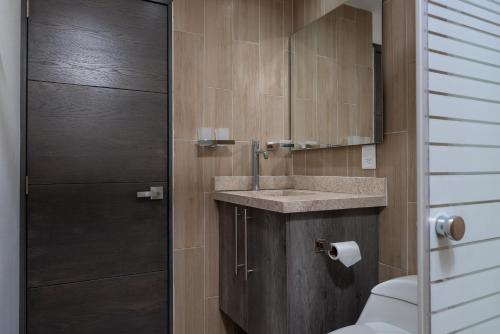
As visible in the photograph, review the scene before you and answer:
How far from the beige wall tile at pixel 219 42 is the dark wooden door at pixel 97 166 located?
0.27m

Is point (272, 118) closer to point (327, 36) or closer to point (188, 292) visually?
point (327, 36)

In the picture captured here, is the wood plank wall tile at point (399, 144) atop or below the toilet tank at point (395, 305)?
atop

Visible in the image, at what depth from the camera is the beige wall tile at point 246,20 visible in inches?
81.5

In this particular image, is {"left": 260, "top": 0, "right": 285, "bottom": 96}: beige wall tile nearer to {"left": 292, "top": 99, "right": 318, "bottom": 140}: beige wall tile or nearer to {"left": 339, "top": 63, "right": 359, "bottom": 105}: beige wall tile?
{"left": 292, "top": 99, "right": 318, "bottom": 140}: beige wall tile

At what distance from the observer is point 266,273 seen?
4.89 feet

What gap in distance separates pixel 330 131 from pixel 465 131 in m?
1.13

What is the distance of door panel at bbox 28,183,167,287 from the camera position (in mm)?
1619

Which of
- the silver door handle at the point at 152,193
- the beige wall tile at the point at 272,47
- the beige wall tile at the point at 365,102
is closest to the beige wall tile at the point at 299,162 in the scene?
the beige wall tile at the point at 272,47

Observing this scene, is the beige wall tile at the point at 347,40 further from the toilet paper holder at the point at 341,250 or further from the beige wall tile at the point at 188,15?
the toilet paper holder at the point at 341,250

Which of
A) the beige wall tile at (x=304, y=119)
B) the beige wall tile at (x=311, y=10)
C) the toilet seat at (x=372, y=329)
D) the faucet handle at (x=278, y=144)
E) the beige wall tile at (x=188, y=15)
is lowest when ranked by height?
the toilet seat at (x=372, y=329)

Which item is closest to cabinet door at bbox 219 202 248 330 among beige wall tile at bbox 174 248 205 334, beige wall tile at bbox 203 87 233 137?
beige wall tile at bbox 174 248 205 334

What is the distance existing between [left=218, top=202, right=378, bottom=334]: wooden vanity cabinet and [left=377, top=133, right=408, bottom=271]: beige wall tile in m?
0.05

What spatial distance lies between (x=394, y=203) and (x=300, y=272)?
55 cm

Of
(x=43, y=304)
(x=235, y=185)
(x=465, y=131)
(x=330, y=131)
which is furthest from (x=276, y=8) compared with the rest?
(x=43, y=304)
